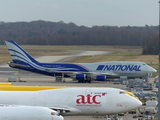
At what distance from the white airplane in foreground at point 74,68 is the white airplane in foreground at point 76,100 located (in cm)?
3154

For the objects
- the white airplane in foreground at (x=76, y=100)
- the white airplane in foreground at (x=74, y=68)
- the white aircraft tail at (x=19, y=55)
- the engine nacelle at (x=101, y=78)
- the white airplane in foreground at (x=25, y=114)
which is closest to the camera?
the white airplane in foreground at (x=25, y=114)

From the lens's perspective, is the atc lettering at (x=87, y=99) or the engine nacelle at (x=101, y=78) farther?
the engine nacelle at (x=101, y=78)

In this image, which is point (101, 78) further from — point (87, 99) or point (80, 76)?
point (87, 99)

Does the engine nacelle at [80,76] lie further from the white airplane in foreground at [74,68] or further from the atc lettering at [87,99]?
the atc lettering at [87,99]

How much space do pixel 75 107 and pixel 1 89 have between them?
7351mm

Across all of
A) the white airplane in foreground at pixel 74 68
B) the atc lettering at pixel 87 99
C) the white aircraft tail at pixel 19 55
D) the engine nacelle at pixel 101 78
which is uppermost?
the white aircraft tail at pixel 19 55

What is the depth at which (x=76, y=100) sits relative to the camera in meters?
37.8

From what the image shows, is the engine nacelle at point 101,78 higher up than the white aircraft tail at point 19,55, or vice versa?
the white aircraft tail at point 19,55

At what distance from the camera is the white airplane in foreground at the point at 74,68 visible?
70375 millimetres

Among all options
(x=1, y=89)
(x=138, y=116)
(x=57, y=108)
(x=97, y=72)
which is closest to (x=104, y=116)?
(x=138, y=116)

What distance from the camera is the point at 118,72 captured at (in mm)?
70875

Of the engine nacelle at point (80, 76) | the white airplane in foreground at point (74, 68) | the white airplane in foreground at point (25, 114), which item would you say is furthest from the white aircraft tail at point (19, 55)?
the white airplane in foreground at point (25, 114)

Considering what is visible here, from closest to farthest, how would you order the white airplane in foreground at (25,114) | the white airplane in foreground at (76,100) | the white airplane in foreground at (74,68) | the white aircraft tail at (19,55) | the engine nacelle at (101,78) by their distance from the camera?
1. the white airplane in foreground at (25,114)
2. the white airplane in foreground at (76,100)
3. the engine nacelle at (101,78)
4. the white airplane in foreground at (74,68)
5. the white aircraft tail at (19,55)

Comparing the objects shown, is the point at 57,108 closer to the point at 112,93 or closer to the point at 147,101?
the point at 112,93
